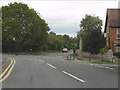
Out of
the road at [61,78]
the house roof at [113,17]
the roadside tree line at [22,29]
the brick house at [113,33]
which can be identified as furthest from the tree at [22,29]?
the road at [61,78]

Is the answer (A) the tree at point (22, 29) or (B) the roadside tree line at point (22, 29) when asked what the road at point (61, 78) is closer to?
(B) the roadside tree line at point (22, 29)

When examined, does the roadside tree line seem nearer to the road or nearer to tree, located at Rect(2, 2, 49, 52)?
tree, located at Rect(2, 2, 49, 52)

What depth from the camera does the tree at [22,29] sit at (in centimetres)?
9456

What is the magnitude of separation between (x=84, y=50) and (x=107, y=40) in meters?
4.97

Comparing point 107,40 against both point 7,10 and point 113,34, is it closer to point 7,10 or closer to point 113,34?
point 113,34

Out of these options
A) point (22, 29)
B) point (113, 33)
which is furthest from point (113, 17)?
point (22, 29)

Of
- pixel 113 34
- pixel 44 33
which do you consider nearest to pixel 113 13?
pixel 113 34

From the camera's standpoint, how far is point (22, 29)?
96062mm

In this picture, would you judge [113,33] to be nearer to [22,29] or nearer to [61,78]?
[22,29]

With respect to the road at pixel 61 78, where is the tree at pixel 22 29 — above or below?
above

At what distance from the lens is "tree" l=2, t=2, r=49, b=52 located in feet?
310

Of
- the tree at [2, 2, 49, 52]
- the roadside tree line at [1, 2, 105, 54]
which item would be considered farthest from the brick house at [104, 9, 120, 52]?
the tree at [2, 2, 49, 52]

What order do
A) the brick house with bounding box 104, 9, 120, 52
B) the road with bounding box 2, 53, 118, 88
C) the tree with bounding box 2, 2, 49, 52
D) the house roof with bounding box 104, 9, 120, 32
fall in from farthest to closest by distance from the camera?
the tree with bounding box 2, 2, 49, 52, the house roof with bounding box 104, 9, 120, 32, the brick house with bounding box 104, 9, 120, 52, the road with bounding box 2, 53, 118, 88

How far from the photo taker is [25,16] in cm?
9688
